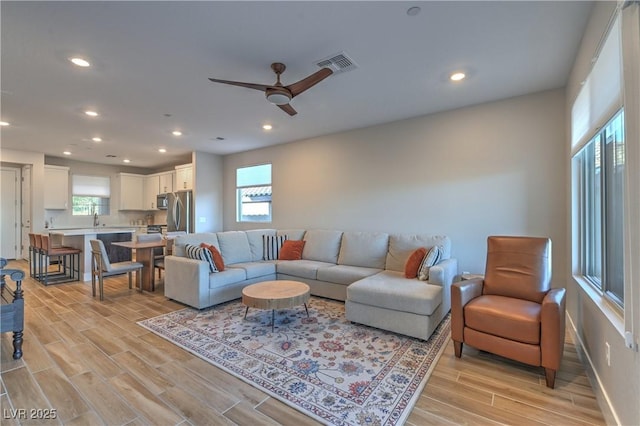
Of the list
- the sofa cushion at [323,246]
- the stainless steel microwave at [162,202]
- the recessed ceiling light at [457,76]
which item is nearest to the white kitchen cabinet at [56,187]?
the stainless steel microwave at [162,202]

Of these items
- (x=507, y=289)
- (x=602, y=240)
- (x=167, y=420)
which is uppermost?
(x=602, y=240)

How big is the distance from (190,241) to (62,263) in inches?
152

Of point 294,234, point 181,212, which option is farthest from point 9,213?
point 294,234

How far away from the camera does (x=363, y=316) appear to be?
3236mm

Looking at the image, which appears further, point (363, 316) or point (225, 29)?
point (363, 316)

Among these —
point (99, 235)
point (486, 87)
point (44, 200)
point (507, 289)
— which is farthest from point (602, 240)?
point (44, 200)

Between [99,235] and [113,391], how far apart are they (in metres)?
5.00

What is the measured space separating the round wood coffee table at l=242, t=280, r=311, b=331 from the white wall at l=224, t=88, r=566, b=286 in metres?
2.06

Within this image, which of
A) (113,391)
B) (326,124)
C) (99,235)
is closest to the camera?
(113,391)

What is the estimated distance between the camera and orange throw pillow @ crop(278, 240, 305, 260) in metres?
4.99

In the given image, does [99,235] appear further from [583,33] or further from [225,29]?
[583,33]

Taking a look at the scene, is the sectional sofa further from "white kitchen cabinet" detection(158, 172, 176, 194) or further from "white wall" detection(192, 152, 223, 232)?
"white kitchen cabinet" detection(158, 172, 176, 194)

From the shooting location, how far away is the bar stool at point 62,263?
4992 millimetres

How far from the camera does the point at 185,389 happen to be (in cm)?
212
